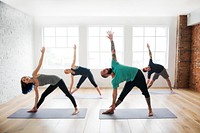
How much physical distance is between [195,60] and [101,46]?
3054 mm

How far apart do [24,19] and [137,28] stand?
3642mm

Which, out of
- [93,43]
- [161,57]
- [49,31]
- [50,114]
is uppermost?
[49,31]

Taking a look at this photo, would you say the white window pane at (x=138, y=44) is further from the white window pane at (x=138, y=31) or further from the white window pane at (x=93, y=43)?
the white window pane at (x=93, y=43)

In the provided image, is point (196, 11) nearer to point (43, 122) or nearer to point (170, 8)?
point (170, 8)

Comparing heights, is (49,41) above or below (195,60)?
above

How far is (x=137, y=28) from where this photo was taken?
22.8 feet

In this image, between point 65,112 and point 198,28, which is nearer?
point 65,112

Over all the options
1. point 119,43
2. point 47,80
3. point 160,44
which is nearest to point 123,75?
point 47,80

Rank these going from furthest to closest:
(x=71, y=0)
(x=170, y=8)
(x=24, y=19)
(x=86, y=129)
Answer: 1. (x=24, y=19)
2. (x=170, y=8)
3. (x=71, y=0)
4. (x=86, y=129)

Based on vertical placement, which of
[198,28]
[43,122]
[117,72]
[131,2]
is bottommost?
[43,122]

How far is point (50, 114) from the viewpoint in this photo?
12.6ft

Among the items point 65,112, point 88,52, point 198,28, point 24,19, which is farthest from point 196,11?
point 24,19

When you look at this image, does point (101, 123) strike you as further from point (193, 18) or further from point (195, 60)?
point (193, 18)

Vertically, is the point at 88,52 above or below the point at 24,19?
below
